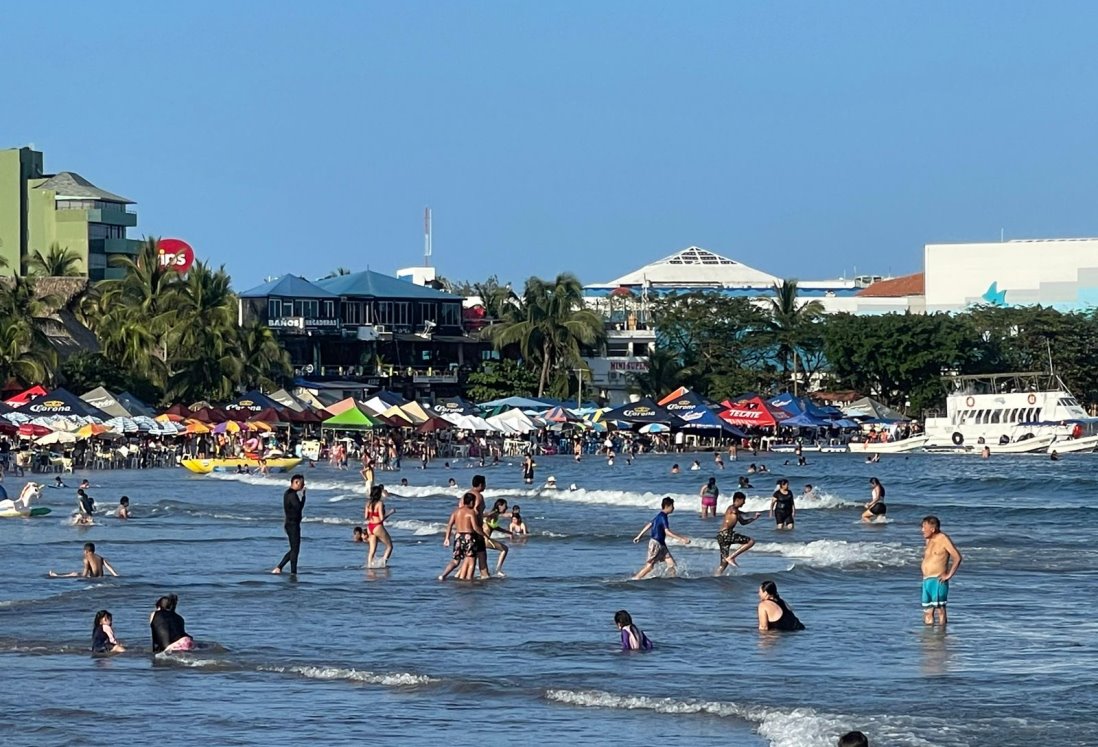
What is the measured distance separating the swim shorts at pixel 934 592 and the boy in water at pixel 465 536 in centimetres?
620

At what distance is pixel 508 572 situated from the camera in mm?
24938

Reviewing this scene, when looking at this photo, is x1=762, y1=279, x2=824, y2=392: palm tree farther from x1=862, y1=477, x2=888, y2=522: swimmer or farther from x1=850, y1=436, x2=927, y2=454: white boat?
x1=862, y1=477, x2=888, y2=522: swimmer

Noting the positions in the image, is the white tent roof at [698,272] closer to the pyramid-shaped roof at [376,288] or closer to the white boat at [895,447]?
the pyramid-shaped roof at [376,288]

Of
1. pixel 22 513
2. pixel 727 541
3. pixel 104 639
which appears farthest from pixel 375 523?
pixel 22 513

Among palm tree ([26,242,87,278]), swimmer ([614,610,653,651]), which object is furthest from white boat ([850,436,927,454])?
swimmer ([614,610,653,651])

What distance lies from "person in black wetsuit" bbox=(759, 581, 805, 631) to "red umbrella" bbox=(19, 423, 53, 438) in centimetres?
4641

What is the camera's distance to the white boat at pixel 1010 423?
251 feet

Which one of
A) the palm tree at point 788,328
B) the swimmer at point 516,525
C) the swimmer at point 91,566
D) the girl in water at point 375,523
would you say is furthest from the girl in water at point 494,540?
the palm tree at point 788,328

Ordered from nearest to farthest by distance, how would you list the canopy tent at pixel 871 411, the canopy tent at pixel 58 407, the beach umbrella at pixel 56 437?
the beach umbrella at pixel 56 437 < the canopy tent at pixel 58 407 < the canopy tent at pixel 871 411

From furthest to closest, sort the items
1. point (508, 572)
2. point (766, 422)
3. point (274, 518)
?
1. point (766, 422)
2. point (274, 518)
3. point (508, 572)

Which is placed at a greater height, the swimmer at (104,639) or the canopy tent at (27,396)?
the canopy tent at (27,396)

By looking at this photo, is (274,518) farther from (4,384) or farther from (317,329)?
(317,329)

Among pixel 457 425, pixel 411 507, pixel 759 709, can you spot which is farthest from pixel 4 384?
pixel 759 709

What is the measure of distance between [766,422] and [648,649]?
69.4 meters
